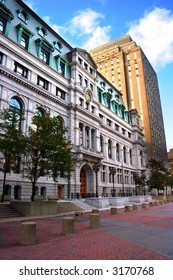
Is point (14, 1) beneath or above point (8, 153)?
above

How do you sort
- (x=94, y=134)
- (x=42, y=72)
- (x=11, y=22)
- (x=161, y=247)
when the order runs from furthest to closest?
(x=94, y=134) → (x=42, y=72) → (x=11, y=22) → (x=161, y=247)

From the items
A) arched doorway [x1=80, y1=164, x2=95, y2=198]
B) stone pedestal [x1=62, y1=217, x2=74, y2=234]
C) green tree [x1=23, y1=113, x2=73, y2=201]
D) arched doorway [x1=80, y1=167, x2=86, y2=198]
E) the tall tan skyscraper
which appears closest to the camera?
stone pedestal [x1=62, y1=217, x2=74, y2=234]

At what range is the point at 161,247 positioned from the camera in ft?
23.8

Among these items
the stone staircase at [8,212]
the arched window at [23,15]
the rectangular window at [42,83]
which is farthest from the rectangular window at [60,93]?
the stone staircase at [8,212]

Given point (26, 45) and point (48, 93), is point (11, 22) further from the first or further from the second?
point (48, 93)

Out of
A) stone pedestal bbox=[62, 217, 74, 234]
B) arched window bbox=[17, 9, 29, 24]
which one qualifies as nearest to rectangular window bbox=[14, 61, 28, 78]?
arched window bbox=[17, 9, 29, 24]

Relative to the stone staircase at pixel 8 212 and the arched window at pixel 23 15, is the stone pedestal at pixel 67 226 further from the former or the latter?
the arched window at pixel 23 15

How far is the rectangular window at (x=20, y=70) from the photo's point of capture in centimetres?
2914

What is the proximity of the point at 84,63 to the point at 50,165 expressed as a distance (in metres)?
30.2

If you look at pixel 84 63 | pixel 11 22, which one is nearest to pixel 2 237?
pixel 11 22

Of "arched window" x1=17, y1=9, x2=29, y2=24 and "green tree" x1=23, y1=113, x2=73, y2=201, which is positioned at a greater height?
"arched window" x1=17, y1=9, x2=29, y2=24

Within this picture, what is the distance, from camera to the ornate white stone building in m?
27.9

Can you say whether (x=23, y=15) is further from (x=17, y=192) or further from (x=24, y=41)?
(x=17, y=192)

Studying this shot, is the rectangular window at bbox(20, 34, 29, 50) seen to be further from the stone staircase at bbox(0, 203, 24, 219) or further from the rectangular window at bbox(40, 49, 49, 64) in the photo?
the stone staircase at bbox(0, 203, 24, 219)
